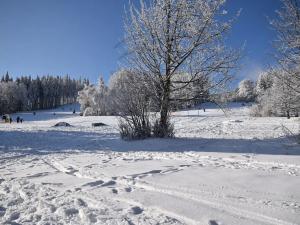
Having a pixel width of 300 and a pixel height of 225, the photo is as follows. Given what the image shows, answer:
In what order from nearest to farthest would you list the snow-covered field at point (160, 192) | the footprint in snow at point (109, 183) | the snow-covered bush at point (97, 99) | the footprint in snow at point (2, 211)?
the snow-covered field at point (160, 192) → the footprint in snow at point (2, 211) → the footprint in snow at point (109, 183) → the snow-covered bush at point (97, 99)

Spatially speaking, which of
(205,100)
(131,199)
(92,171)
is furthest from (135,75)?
(131,199)

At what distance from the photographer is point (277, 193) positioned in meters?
4.25

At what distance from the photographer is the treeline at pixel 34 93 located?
107625 millimetres

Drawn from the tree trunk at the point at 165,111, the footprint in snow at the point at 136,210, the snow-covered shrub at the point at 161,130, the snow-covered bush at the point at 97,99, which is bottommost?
the footprint in snow at the point at 136,210

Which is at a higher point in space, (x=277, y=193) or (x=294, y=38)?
(x=294, y=38)

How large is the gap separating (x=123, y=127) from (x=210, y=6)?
723 cm

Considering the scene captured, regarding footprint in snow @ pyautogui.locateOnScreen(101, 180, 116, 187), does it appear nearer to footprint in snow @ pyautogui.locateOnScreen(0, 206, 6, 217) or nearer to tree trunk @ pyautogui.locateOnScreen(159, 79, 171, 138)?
footprint in snow @ pyautogui.locateOnScreen(0, 206, 6, 217)

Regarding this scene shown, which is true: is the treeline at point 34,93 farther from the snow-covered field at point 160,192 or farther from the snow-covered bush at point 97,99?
the snow-covered field at point 160,192

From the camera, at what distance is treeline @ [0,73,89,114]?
107625 millimetres

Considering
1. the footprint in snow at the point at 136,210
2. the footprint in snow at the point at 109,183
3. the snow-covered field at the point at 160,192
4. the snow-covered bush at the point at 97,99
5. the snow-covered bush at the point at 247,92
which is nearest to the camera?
the snow-covered field at the point at 160,192

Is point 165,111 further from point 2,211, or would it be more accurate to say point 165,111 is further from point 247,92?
point 247,92

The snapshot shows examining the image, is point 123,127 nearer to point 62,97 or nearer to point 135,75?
point 135,75

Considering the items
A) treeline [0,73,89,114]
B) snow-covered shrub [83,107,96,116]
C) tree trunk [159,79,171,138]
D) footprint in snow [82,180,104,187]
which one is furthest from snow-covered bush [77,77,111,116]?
footprint in snow [82,180,104,187]

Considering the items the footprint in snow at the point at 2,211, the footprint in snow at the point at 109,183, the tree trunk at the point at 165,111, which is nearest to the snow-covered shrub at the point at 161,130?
the tree trunk at the point at 165,111
